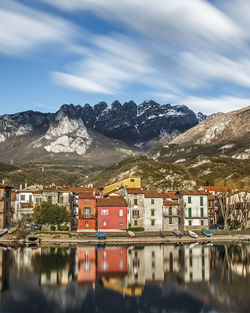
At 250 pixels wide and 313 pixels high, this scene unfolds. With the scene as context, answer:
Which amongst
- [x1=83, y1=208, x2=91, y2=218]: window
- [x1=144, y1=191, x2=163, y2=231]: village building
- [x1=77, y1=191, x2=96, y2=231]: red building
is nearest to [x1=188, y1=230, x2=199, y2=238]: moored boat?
[x1=144, y1=191, x2=163, y2=231]: village building

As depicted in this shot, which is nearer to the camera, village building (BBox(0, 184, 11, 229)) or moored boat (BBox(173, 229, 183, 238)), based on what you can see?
moored boat (BBox(173, 229, 183, 238))

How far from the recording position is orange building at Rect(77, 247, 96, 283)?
55.8m

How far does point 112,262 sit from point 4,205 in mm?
51850

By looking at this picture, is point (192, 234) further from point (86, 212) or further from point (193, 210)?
point (86, 212)

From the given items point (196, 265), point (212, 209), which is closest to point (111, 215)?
point (212, 209)

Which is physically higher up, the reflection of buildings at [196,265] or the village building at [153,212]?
the village building at [153,212]

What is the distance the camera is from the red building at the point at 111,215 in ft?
330

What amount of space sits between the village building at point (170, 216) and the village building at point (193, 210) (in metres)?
2.95

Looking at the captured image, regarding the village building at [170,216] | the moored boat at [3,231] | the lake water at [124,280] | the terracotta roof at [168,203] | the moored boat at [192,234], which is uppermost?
the terracotta roof at [168,203]

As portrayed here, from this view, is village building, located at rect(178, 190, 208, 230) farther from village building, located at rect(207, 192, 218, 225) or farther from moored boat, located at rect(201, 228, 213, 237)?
village building, located at rect(207, 192, 218, 225)

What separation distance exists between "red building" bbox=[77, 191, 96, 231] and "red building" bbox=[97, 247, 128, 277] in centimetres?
2143

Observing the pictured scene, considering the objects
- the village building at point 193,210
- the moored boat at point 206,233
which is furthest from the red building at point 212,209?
the moored boat at point 206,233

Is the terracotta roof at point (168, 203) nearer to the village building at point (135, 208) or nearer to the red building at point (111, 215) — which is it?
the village building at point (135, 208)

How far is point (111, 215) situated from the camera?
10119 centimetres
